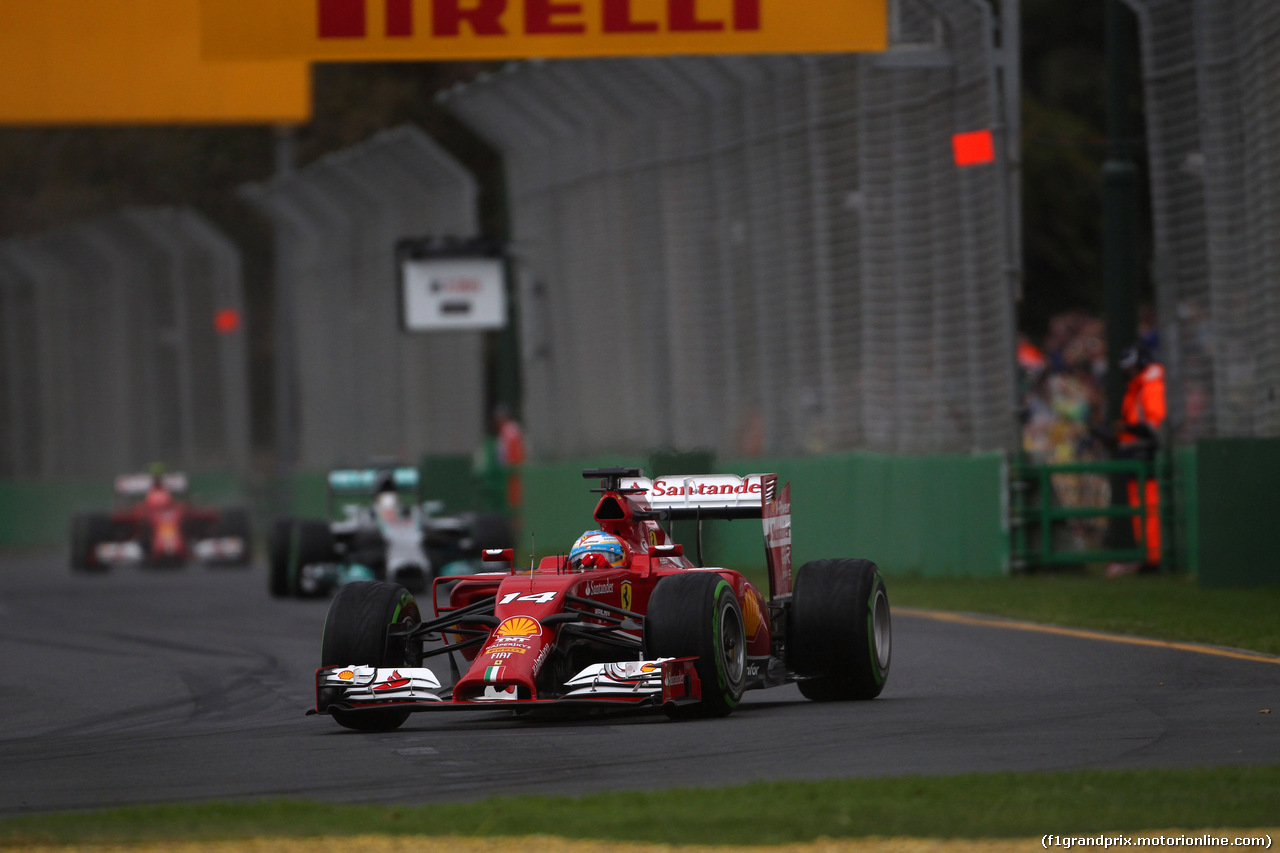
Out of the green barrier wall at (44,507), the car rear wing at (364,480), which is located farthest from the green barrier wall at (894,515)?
the green barrier wall at (44,507)

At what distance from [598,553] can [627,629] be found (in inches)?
18.9

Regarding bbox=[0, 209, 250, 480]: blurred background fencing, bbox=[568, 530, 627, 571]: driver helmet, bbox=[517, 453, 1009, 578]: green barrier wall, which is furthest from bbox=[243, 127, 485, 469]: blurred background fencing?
bbox=[568, 530, 627, 571]: driver helmet

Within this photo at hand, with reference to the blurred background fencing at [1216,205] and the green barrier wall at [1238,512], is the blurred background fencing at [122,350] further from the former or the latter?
the green barrier wall at [1238,512]

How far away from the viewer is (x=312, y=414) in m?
35.4

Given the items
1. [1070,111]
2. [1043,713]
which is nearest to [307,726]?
[1043,713]

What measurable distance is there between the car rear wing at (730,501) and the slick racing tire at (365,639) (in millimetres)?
1314

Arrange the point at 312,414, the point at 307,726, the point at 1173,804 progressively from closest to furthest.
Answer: the point at 1173,804
the point at 307,726
the point at 312,414

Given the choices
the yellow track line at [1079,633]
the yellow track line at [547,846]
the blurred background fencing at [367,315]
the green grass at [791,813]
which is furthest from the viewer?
the blurred background fencing at [367,315]

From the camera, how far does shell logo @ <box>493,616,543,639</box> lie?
9.56 m

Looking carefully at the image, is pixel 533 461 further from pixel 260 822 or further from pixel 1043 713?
pixel 260 822

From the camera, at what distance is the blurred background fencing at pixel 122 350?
126 ft

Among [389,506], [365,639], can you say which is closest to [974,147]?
[389,506]

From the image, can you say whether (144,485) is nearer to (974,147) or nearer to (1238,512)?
(974,147)

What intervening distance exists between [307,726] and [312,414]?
25505 mm
